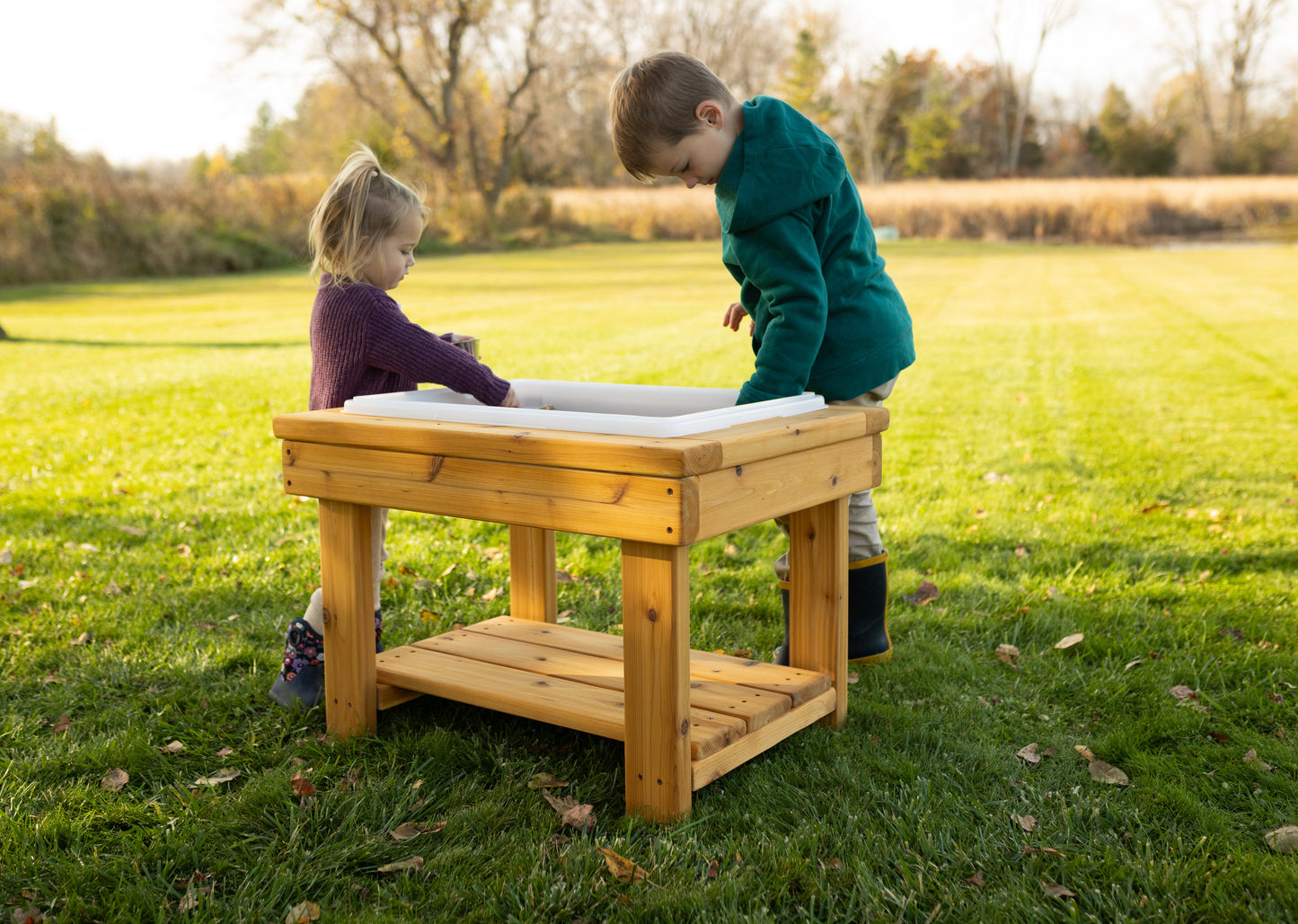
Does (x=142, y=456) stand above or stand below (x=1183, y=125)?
below

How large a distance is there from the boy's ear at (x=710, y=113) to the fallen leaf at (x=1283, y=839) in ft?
6.22

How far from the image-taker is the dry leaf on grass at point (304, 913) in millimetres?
1812

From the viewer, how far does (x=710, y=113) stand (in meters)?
2.38

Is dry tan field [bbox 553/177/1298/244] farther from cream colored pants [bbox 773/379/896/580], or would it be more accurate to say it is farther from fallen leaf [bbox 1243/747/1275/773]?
fallen leaf [bbox 1243/747/1275/773]

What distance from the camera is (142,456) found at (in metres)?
5.91

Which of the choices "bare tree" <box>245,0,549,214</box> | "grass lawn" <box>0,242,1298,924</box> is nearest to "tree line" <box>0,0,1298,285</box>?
"bare tree" <box>245,0,549,214</box>

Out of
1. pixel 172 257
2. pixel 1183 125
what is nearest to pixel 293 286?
pixel 172 257

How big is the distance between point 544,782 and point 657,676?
476mm

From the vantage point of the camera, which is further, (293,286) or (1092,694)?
(293,286)

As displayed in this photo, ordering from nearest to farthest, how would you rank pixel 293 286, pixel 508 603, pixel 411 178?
1. pixel 508 603
2. pixel 293 286
3. pixel 411 178

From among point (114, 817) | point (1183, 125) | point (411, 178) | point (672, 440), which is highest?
point (1183, 125)

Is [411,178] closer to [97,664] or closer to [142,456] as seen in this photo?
[142,456]

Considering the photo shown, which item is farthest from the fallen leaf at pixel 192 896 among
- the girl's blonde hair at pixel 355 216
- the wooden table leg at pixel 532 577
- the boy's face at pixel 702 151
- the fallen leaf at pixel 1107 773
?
the fallen leaf at pixel 1107 773

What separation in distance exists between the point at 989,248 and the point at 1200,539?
22.0m
